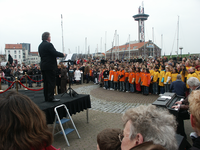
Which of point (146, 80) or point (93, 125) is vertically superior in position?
point (146, 80)

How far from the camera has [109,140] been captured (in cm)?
199

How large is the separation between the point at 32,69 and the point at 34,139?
54.1 ft

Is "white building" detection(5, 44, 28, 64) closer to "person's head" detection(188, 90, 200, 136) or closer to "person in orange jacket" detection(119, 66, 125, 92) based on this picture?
"person in orange jacket" detection(119, 66, 125, 92)

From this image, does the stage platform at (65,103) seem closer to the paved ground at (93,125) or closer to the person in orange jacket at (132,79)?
the paved ground at (93,125)

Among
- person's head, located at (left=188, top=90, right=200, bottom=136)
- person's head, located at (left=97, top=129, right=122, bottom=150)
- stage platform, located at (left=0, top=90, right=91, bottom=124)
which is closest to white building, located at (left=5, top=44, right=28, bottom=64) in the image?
stage platform, located at (left=0, top=90, right=91, bottom=124)

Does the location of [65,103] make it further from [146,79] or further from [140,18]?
[140,18]

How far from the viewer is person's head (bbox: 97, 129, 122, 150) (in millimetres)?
1936

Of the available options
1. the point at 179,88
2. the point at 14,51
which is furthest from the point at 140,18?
the point at 179,88

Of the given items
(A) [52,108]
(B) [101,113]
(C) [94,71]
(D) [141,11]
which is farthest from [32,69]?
(D) [141,11]

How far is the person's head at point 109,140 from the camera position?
6.35ft

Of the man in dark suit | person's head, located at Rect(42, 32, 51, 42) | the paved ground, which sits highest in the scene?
person's head, located at Rect(42, 32, 51, 42)

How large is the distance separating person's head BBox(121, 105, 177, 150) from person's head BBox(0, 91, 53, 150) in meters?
0.78

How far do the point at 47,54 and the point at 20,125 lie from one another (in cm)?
380

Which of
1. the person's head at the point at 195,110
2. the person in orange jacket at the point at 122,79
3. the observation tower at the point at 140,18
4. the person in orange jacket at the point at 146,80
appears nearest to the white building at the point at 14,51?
the observation tower at the point at 140,18
